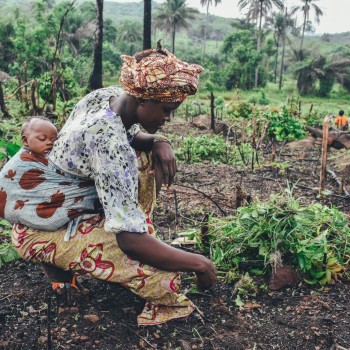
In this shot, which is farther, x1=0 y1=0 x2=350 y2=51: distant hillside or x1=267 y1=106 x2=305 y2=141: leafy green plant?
x1=0 y1=0 x2=350 y2=51: distant hillside

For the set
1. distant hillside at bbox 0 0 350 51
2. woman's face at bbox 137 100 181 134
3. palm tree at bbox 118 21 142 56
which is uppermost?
distant hillside at bbox 0 0 350 51

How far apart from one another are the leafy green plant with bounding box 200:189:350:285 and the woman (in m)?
0.53

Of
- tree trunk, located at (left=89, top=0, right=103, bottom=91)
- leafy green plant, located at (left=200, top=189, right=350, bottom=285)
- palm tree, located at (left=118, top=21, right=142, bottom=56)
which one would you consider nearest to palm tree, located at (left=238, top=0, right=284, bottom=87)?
palm tree, located at (left=118, top=21, right=142, bottom=56)

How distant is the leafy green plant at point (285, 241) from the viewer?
2.31 metres

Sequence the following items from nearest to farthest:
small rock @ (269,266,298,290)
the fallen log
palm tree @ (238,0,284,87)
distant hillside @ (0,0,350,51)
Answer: small rock @ (269,266,298,290) → the fallen log → palm tree @ (238,0,284,87) → distant hillside @ (0,0,350,51)

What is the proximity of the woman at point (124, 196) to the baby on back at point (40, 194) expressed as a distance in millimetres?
40

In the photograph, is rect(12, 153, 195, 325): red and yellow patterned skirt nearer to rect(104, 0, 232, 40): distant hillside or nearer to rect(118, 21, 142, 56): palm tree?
rect(118, 21, 142, 56): palm tree

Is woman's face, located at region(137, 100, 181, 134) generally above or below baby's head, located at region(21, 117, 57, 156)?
above

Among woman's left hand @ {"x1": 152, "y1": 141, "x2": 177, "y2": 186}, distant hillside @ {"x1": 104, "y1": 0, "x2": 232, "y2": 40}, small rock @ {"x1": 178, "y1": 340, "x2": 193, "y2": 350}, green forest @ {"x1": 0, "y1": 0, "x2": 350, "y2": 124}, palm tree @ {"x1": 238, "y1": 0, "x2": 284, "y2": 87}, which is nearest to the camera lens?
small rock @ {"x1": 178, "y1": 340, "x2": 193, "y2": 350}

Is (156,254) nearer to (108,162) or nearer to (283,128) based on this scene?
(108,162)

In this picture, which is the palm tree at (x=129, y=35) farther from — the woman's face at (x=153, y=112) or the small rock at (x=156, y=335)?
the small rock at (x=156, y=335)

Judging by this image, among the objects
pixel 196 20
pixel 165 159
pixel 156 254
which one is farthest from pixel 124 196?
pixel 196 20

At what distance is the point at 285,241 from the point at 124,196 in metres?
1.08

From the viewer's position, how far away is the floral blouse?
160 centimetres
